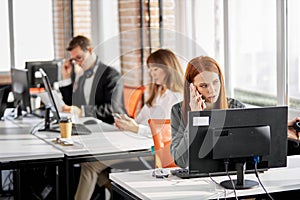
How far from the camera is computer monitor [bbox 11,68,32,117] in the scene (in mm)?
5270

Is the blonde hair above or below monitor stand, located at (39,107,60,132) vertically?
above

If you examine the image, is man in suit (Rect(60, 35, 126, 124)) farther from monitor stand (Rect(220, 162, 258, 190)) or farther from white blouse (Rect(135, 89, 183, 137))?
monitor stand (Rect(220, 162, 258, 190))

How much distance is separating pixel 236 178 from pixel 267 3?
7.47ft

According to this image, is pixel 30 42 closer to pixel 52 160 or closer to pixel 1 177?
pixel 1 177

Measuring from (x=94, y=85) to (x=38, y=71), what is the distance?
0.53 meters

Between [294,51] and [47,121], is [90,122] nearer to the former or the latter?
[47,121]

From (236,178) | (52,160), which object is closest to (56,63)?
(52,160)

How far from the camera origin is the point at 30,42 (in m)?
7.96

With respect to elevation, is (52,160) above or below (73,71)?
below

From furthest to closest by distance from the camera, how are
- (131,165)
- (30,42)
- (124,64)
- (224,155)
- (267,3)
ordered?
(30,42) → (124,64) → (267,3) → (131,165) → (224,155)

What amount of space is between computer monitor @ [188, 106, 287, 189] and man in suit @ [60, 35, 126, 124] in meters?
2.45

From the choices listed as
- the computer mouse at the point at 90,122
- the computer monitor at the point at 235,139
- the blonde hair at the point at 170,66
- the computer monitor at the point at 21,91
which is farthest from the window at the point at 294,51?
the computer monitor at the point at 21,91

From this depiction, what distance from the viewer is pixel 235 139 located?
3.12 m

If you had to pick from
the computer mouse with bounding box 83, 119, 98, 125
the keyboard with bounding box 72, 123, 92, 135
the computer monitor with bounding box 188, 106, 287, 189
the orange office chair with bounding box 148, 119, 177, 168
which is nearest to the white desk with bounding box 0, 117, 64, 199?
the keyboard with bounding box 72, 123, 92, 135
